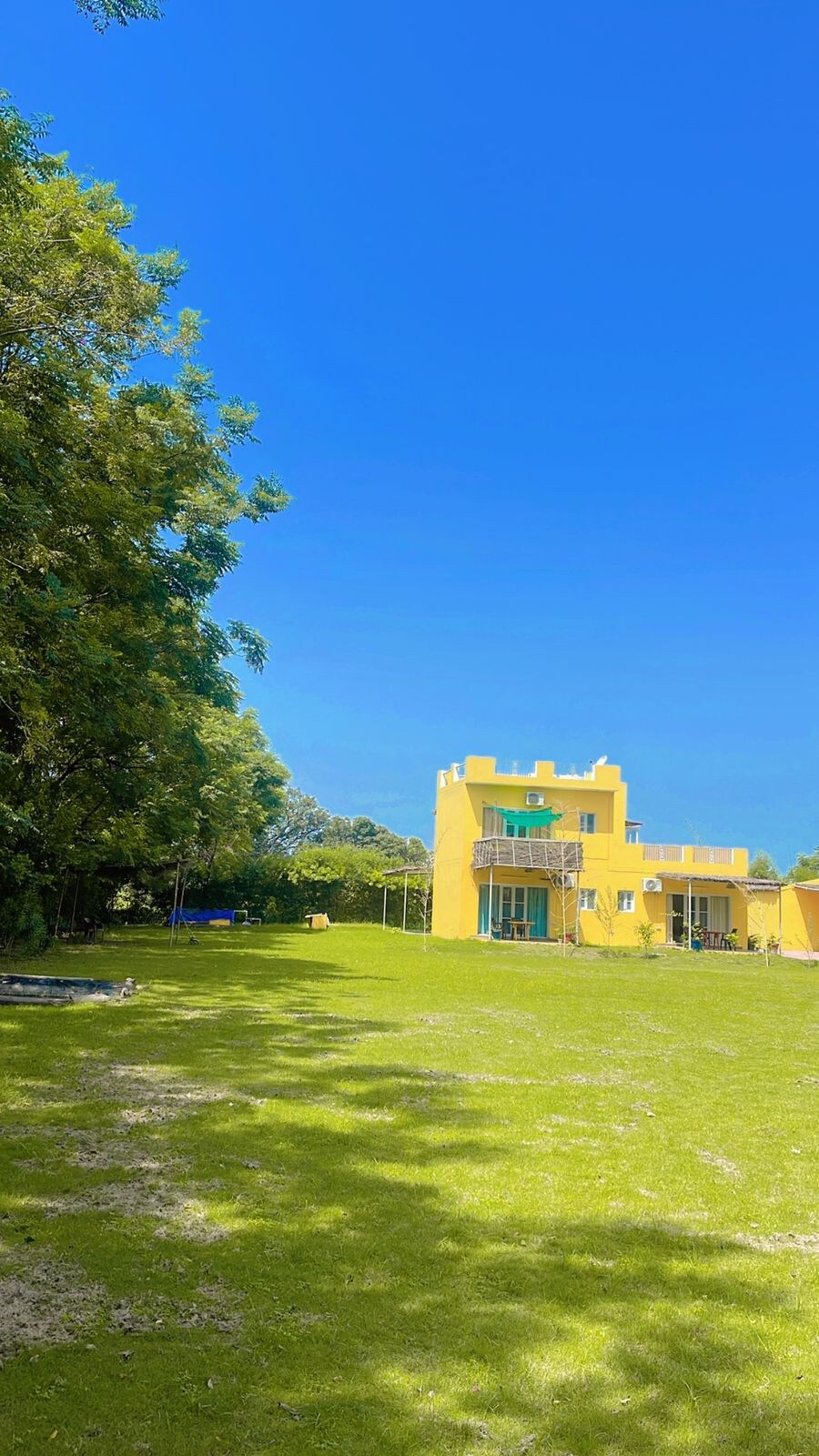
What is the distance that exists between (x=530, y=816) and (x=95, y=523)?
2308cm

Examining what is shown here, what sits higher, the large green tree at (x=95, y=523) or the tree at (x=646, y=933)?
the large green tree at (x=95, y=523)

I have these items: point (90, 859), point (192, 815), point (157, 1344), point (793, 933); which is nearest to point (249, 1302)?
point (157, 1344)

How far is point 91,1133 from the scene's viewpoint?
5.56 m

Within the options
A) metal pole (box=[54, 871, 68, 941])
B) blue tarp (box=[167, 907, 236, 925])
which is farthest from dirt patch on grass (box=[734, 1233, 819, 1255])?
blue tarp (box=[167, 907, 236, 925])

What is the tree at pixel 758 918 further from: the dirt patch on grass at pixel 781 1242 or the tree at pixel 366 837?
Result: the tree at pixel 366 837

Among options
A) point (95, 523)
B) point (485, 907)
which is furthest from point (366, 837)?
point (95, 523)

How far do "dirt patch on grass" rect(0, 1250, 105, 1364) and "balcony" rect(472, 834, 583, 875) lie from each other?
28120mm

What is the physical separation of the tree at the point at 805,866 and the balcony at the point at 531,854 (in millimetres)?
36436

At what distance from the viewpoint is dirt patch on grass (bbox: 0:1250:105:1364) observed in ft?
10.4

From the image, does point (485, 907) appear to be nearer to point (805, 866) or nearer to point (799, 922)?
point (799, 922)

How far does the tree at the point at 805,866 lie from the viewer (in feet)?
209

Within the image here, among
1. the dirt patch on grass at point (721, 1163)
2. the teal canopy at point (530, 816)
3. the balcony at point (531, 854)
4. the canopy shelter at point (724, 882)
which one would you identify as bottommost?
the dirt patch on grass at point (721, 1163)

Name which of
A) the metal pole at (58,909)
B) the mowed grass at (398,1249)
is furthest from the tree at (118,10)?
the metal pole at (58,909)

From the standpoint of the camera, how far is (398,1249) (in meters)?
4.07
